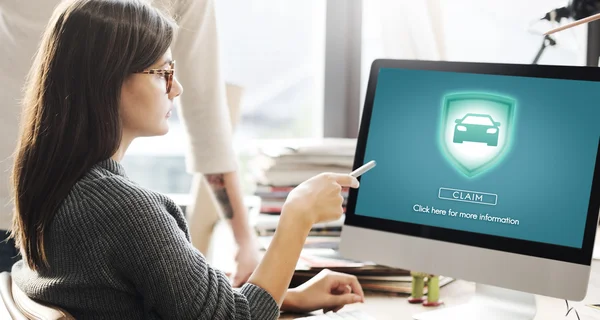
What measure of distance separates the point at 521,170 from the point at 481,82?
184 mm

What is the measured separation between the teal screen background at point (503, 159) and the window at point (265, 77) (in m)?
1.06

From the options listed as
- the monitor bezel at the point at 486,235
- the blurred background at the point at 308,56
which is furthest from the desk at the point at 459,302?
the blurred background at the point at 308,56

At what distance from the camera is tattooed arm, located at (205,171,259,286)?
5.32 ft

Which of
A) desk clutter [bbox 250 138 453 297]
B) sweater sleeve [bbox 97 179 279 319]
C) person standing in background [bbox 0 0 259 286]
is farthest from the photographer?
desk clutter [bbox 250 138 453 297]

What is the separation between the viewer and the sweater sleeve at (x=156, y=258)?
0.96 metres

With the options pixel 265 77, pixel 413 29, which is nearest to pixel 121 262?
pixel 413 29

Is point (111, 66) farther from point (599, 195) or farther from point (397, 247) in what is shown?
point (599, 195)

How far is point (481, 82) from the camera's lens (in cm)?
129

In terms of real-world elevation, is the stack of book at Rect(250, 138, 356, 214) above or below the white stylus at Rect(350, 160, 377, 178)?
below

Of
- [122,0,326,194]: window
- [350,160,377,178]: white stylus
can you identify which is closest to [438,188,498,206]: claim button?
[350,160,377,178]: white stylus

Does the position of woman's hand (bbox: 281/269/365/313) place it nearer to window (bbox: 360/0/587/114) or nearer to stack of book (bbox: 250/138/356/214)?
stack of book (bbox: 250/138/356/214)

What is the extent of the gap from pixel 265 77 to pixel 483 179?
51.4 inches

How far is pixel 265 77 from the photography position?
7.99ft

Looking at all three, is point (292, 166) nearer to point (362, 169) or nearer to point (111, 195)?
point (362, 169)
